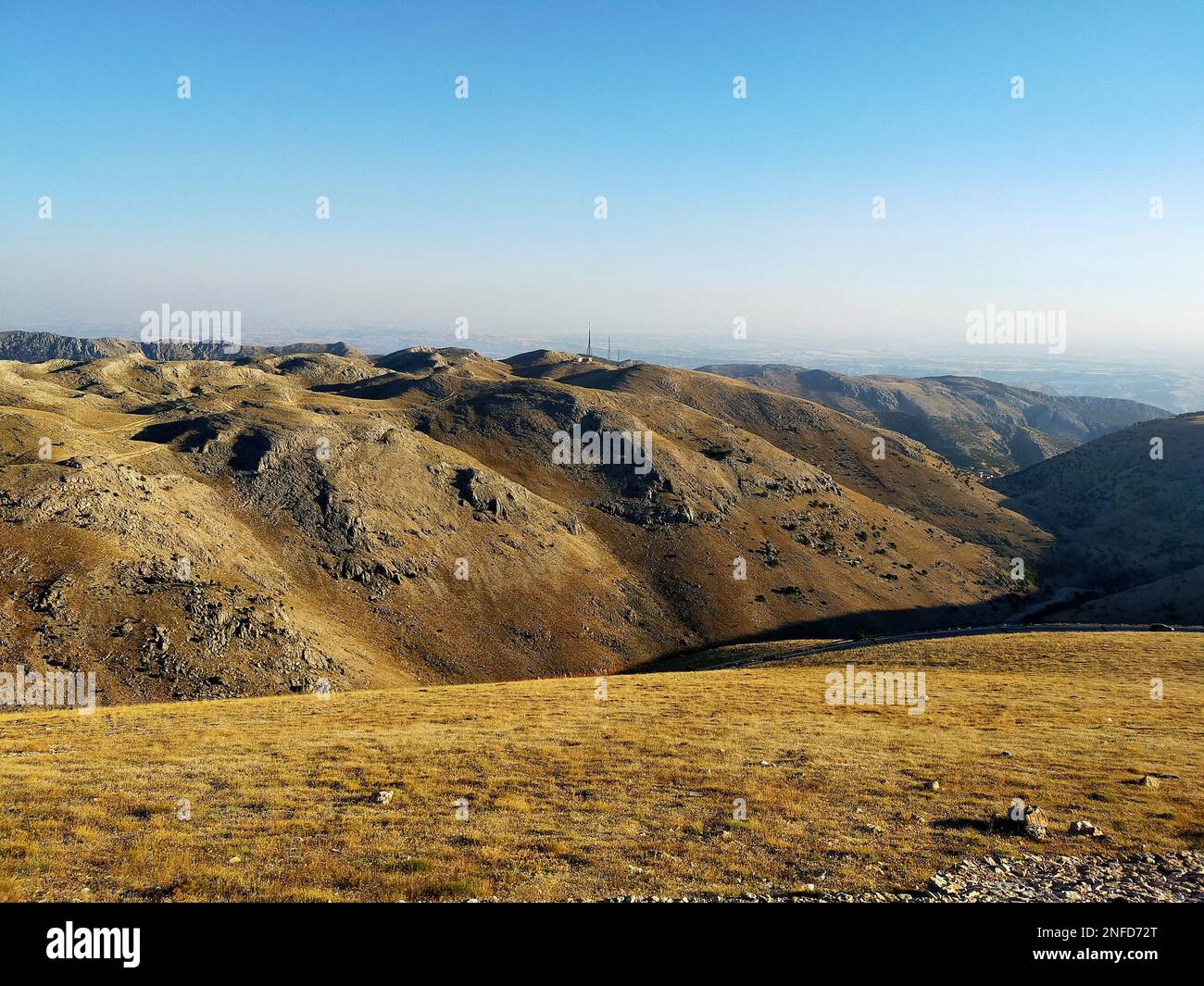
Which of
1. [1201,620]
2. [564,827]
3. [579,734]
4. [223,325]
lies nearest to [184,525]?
[223,325]

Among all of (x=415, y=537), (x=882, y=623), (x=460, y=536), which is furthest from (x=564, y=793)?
(x=882, y=623)

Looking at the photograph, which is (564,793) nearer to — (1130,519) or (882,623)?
(882,623)

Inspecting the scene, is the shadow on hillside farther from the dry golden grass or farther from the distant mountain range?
the dry golden grass

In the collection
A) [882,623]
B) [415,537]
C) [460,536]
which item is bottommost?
[882,623]

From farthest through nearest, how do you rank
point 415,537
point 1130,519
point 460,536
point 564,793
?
point 1130,519 → point 460,536 → point 415,537 → point 564,793

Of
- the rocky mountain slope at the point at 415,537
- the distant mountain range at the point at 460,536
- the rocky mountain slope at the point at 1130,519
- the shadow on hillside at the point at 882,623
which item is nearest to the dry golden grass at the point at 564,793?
the rocky mountain slope at the point at 415,537

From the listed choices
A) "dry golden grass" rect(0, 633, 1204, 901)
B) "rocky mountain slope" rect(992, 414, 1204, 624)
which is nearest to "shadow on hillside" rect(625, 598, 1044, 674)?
"rocky mountain slope" rect(992, 414, 1204, 624)
